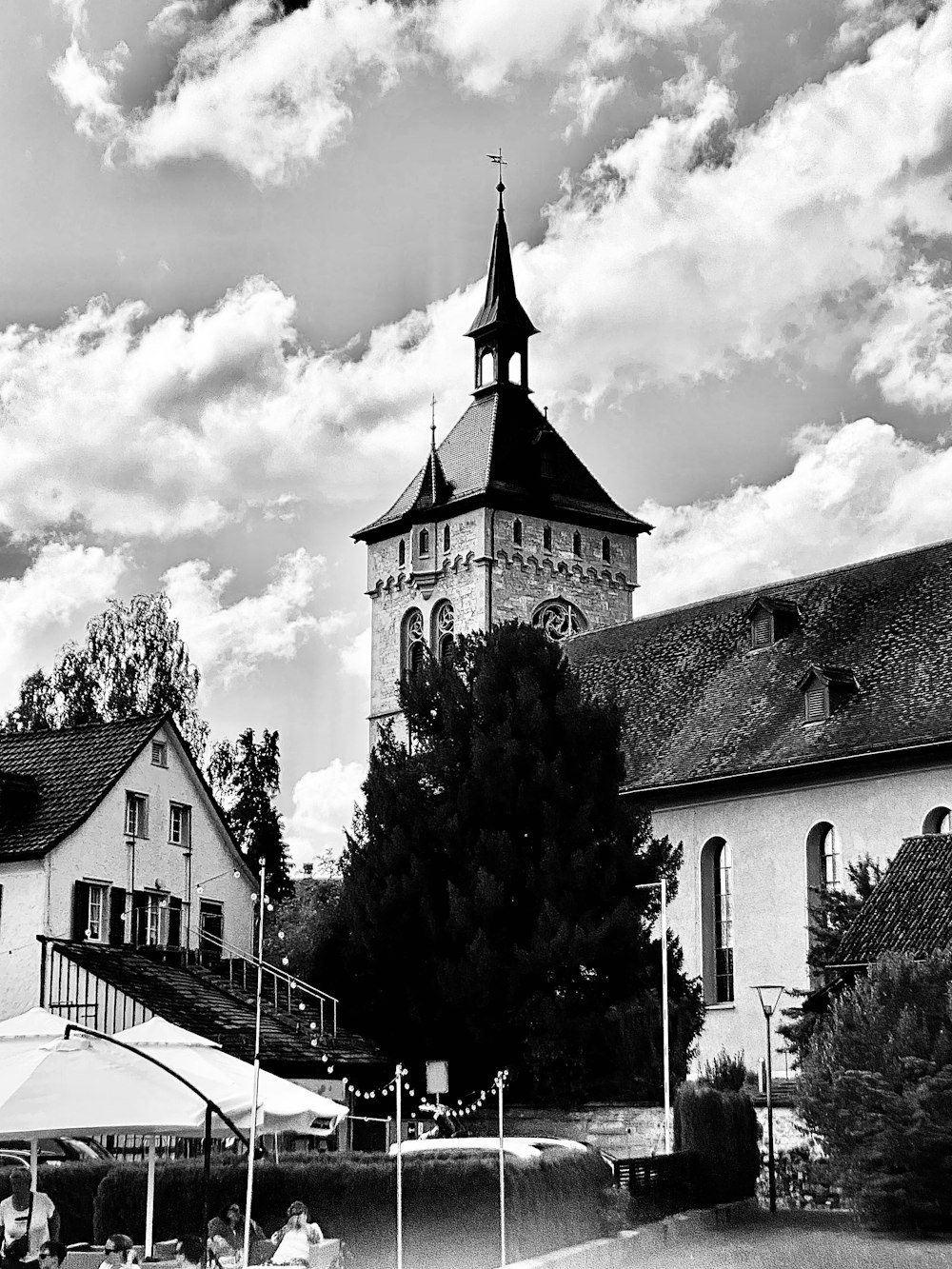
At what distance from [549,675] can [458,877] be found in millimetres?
4255

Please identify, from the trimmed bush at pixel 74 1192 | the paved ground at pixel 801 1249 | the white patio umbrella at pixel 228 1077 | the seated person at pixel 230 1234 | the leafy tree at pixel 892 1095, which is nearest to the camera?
the seated person at pixel 230 1234

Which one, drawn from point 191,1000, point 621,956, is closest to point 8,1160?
point 191,1000

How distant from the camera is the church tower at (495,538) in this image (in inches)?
2714

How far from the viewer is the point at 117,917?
34000 mm

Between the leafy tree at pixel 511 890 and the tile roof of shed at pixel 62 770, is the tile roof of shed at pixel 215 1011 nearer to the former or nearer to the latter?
the leafy tree at pixel 511 890

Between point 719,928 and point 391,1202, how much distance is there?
2403 cm

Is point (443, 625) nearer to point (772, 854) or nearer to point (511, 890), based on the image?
point (772, 854)

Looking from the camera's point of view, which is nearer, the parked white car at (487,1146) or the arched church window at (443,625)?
the parked white car at (487,1146)

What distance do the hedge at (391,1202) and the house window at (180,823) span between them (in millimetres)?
16611

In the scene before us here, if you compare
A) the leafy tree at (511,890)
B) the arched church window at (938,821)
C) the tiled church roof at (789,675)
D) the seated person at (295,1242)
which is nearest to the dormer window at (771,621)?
the tiled church roof at (789,675)

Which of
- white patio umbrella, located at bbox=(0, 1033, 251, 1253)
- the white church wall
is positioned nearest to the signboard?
the white church wall

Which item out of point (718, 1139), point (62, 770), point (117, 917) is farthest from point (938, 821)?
point (62, 770)

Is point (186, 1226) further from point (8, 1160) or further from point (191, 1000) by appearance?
point (191, 1000)

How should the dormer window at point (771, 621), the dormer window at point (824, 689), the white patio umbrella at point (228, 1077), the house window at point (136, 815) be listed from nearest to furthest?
the white patio umbrella at point (228, 1077)
the house window at point (136, 815)
the dormer window at point (824, 689)
the dormer window at point (771, 621)
